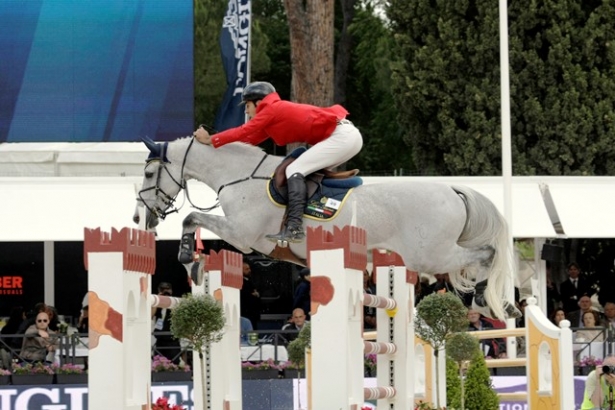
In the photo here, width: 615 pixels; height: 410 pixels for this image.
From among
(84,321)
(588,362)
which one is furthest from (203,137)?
(84,321)

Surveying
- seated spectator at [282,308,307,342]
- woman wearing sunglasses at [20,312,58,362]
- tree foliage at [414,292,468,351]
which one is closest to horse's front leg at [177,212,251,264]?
tree foliage at [414,292,468,351]

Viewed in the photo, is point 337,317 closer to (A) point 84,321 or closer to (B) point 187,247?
(B) point 187,247

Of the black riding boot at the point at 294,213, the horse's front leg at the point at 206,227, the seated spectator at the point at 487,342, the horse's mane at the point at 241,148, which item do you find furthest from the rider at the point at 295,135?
the seated spectator at the point at 487,342

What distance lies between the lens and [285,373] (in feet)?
45.1

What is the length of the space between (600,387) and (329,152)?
14.4 ft

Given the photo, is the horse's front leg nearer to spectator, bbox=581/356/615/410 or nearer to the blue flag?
spectator, bbox=581/356/615/410

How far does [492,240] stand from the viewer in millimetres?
9109

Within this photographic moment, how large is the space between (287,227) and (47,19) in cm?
1148

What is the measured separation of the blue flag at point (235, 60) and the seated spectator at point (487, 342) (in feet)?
16.0

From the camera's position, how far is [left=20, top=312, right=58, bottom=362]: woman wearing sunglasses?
13914 mm

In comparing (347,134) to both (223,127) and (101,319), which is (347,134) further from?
(223,127)

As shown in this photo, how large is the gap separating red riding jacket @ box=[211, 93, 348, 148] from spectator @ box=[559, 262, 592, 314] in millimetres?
8489

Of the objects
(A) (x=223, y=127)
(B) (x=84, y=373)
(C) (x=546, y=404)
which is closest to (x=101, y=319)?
(C) (x=546, y=404)

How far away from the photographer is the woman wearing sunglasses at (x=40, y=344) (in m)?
13.9
